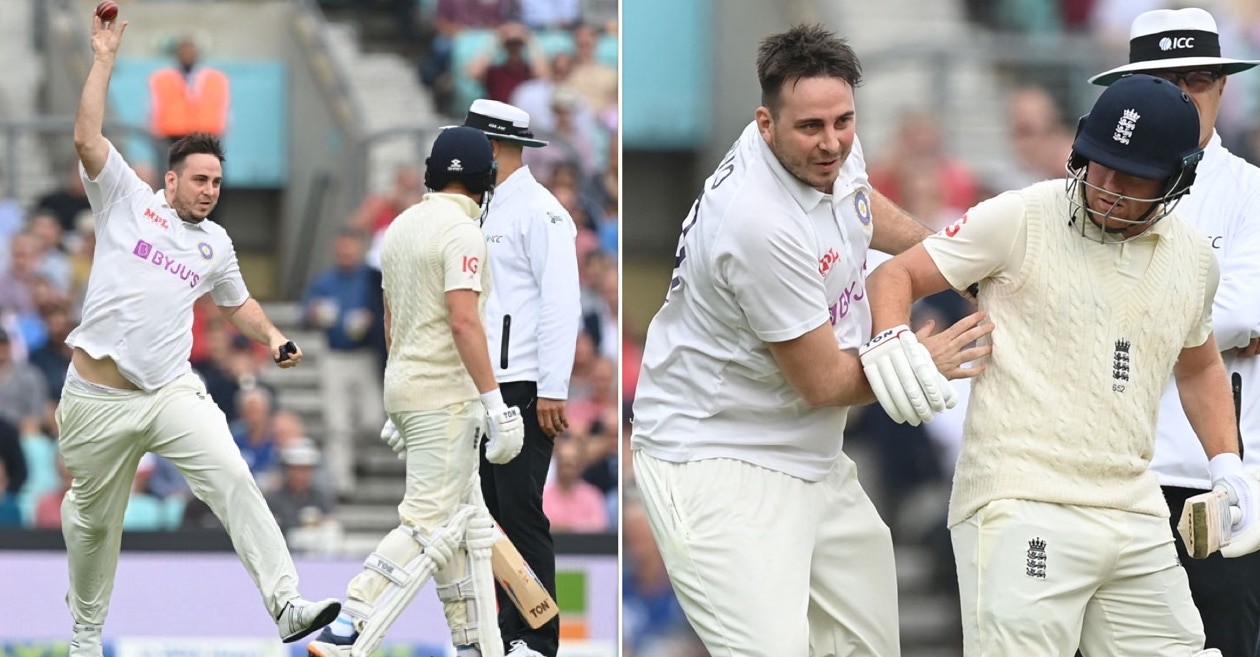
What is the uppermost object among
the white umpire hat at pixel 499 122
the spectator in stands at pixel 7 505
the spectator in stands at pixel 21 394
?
the white umpire hat at pixel 499 122

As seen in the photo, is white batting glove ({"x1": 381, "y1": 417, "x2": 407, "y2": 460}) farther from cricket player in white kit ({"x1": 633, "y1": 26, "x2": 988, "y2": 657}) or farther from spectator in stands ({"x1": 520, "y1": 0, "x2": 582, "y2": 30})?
spectator in stands ({"x1": 520, "y1": 0, "x2": 582, "y2": 30})

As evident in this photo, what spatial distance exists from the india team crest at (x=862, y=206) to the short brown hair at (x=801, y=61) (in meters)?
0.33

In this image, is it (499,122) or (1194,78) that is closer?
(1194,78)

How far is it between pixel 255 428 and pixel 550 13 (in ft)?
12.1

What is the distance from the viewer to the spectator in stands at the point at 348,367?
11.0 metres

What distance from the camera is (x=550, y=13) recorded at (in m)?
12.5

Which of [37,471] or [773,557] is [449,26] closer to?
[37,471]

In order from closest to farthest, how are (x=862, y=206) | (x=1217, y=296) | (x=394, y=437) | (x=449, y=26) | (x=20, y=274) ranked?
(x=862, y=206)
(x=1217, y=296)
(x=394, y=437)
(x=20, y=274)
(x=449, y=26)

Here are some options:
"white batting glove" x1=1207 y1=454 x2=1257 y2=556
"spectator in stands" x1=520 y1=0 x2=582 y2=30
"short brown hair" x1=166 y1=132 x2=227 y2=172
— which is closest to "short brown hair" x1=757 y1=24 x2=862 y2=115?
"white batting glove" x1=1207 y1=454 x2=1257 y2=556

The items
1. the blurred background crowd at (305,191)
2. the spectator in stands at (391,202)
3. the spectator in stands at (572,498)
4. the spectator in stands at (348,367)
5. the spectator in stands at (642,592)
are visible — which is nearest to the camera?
the spectator in stands at (642,592)

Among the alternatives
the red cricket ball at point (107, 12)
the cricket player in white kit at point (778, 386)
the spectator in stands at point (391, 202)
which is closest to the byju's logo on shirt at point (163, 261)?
the red cricket ball at point (107, 12)

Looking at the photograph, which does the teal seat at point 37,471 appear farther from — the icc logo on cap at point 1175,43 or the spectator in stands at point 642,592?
the icc logo on cap at point 1175,43

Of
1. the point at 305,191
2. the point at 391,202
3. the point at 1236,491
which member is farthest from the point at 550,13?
the point at 1236,491

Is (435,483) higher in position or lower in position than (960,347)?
lower
